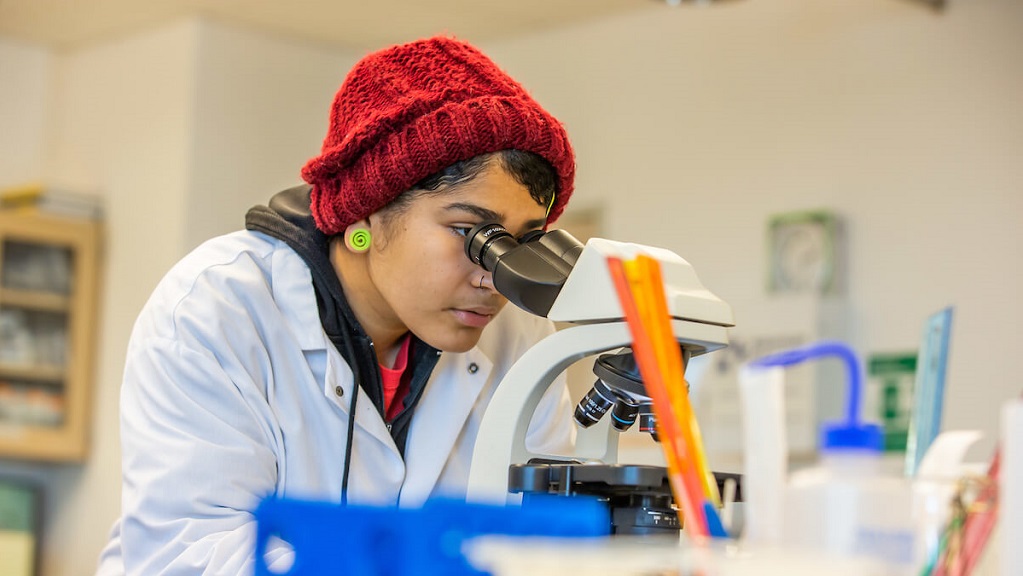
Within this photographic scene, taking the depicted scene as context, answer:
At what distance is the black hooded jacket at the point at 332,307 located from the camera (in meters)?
1.65

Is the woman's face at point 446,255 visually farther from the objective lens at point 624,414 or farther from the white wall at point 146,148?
the white wall at point 146,148

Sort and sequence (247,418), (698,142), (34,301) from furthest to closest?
(34,301)
(698,142)
(247,418)

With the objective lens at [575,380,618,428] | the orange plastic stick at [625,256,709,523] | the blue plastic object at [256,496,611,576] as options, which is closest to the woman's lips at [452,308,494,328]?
the objective lens at [575,380,618,428]

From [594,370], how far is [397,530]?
63 cm

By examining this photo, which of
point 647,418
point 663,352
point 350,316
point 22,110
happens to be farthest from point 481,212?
point 22,110

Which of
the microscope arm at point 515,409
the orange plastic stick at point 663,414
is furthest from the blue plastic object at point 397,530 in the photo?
the microscope arm at point 515,409

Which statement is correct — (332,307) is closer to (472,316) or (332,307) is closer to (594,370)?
(472,316)

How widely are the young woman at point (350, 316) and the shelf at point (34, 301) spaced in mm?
3158

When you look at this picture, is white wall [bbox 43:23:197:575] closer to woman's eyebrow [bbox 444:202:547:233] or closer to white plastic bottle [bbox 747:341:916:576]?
woman's eyebrow [bbox 444:202:547:233]

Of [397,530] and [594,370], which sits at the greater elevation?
[594,370]

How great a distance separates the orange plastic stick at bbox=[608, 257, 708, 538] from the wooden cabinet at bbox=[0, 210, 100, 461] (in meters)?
4.08

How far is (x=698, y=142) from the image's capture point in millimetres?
4180

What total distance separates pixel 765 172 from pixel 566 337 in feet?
9.64

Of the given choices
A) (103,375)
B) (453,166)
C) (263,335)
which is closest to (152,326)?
(263,335)
